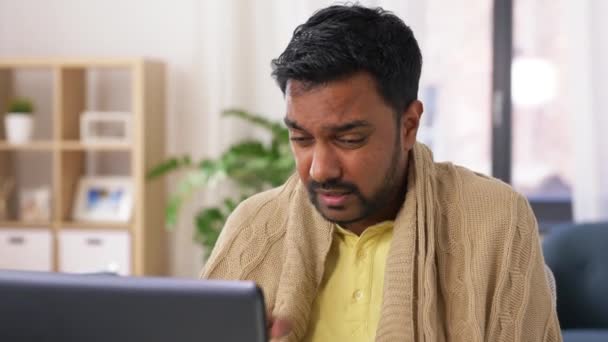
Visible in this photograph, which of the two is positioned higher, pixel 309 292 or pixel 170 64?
pixel 170 64

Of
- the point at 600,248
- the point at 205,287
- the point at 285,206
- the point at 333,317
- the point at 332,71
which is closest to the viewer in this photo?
the point at 205,287

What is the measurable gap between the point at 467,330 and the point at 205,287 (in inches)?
29.6

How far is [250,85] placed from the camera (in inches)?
185

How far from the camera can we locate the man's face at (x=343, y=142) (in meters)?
1.60

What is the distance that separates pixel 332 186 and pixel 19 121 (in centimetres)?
325

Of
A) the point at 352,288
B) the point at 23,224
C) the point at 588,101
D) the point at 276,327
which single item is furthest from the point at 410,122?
the point at 23,224

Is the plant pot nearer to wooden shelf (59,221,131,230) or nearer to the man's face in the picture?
wooden shelf (59,221,131,230)

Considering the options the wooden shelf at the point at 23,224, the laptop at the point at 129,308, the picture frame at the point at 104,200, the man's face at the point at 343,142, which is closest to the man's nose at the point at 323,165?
the man's face at the point at 343,142

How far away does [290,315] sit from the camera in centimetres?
168

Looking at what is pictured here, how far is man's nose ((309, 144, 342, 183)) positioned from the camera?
63.3 inches

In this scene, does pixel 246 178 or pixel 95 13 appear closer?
pixel 246 178

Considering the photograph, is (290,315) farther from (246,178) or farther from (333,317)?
(246,178)

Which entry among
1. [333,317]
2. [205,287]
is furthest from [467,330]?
[205,287]

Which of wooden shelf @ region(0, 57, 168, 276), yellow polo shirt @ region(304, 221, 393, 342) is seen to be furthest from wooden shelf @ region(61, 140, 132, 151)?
yellow polo shirt @ region(304, 221, 393, 342)
